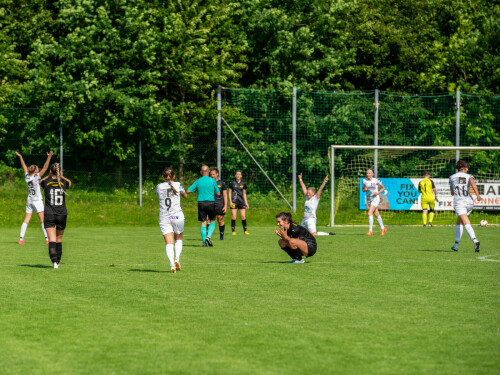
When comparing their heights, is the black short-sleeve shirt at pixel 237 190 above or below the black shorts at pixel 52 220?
above

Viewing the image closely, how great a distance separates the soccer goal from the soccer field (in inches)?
539

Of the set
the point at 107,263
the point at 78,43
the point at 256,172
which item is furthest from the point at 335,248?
the point at 78,43

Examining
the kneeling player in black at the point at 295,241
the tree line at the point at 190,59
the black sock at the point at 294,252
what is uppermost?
the tree line at the point at 190,59

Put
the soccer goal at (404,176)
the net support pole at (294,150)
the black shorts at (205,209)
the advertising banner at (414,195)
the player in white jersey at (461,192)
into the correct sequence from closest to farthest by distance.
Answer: the player in white jersey at (461,192)
the black shorts at (205,209)
the soccer goal at (404,176)
the advertising banner at (414,195)
the net support pole at (294,150)

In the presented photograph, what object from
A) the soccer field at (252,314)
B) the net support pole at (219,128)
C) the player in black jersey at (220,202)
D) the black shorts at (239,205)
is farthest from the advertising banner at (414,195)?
the soccer field at (252,314)

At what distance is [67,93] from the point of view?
31.1 m

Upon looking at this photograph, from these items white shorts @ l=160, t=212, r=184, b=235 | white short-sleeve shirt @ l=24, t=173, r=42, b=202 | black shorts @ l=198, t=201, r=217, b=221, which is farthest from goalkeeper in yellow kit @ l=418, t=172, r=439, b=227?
white shorts @ l=160, t=212, r=184, b=235

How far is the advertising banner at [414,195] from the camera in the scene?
101 ft

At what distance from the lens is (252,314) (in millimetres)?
9047

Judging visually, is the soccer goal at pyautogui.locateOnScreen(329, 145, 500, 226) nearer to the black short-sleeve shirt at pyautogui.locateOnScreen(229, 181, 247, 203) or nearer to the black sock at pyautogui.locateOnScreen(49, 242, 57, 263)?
the black short-sleeve shirt at pyautogui.locateOnScreen(229, 181, 247, 203)

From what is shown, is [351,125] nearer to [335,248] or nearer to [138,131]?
[138,131]

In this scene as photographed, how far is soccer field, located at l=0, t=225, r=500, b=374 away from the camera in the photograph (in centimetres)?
672

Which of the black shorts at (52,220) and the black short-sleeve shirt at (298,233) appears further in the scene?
the black short-sleeve shirt at (298,233)

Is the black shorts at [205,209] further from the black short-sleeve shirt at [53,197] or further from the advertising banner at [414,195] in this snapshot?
the advertising banner at [414,195]
